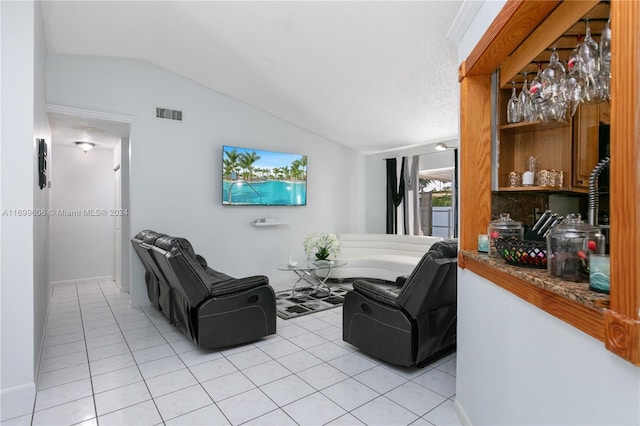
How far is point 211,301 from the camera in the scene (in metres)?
3.02

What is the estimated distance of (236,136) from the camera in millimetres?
5352

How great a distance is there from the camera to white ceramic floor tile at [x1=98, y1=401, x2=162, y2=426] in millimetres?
2098

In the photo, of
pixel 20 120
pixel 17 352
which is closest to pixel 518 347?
pixel 17 352

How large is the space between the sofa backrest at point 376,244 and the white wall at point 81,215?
4.36 meters

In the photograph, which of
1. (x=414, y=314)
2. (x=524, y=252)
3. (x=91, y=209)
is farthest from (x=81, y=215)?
(x=524, y=252)

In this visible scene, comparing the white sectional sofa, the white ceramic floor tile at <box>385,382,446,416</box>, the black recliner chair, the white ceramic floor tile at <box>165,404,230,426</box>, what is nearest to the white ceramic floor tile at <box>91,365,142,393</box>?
the white ceramic floor tile at <box>165,404,230,426</box>

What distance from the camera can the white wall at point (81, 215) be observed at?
5.86m

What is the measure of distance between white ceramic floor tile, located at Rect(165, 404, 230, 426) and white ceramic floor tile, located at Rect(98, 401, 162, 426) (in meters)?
0.12

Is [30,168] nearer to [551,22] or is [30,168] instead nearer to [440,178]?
[551,22]

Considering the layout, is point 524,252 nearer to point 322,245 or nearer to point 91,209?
point 322,245

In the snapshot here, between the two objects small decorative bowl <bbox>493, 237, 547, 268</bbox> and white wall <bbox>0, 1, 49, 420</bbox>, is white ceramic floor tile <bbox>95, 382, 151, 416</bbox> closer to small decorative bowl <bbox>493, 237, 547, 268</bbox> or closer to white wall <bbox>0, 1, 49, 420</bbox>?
white wall <bbox>0, 1, 49, 420</bbox>

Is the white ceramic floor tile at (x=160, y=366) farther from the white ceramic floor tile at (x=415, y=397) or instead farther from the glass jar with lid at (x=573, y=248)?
Result: the glass jar with lid at (x=573, y=248)

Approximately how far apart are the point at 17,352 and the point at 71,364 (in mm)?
675

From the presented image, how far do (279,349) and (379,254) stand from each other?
3388mm
